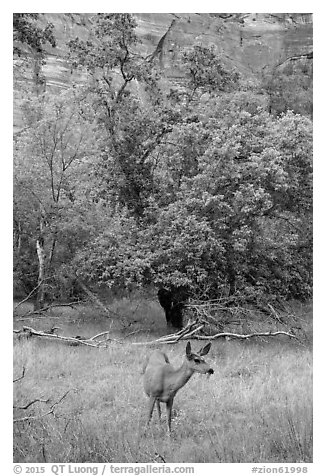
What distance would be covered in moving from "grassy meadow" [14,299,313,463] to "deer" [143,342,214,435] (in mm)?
149

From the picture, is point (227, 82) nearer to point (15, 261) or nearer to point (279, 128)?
point (279, 128)

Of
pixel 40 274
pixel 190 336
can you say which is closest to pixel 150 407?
pixel 190 336

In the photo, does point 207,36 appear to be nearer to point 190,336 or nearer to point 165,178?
point 165,178

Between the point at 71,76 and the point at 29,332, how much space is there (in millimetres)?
4714

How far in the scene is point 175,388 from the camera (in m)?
6.25

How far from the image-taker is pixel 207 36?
30.2 feet

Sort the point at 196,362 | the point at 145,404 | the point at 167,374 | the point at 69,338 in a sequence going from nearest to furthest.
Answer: the point at 196,362
the point at 167,374
the point at 145,404
the point at 69,338

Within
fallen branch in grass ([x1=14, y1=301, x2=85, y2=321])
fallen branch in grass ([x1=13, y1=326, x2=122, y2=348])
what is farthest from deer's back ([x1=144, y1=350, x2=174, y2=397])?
fallen branch in grass ([x1=14, y1=301, x2=85, y2=321])

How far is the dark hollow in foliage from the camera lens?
8648mm

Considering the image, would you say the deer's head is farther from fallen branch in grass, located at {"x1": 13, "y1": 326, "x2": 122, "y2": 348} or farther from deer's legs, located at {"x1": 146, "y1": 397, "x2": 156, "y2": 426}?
fallen branch in grass, located at {"x1": 13, "y1": 326, "x2": 122, "y2": 348}

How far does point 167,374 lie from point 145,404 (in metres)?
0.68

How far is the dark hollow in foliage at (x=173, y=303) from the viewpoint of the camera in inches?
340

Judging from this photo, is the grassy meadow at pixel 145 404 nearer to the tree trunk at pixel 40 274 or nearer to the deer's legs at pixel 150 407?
the deer's legs at pixel 150 407

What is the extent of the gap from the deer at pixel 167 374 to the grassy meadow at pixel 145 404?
0.15 meters
